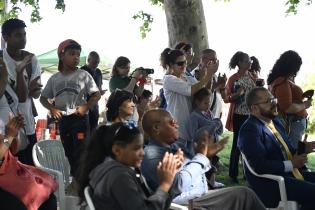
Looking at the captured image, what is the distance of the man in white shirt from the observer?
523cm

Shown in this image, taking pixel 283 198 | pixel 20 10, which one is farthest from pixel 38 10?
pixel 283 198

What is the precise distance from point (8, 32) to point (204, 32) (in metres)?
4.83

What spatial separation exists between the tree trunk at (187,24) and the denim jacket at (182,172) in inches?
217

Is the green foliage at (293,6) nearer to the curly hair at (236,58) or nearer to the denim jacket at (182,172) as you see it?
the curly hair at (236,58)

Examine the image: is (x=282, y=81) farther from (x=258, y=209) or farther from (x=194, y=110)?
(x=258, y=209)

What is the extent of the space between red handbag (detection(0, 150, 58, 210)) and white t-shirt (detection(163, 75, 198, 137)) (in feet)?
6.71

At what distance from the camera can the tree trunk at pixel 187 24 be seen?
9.48 m

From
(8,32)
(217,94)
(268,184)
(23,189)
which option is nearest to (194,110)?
(217,94)

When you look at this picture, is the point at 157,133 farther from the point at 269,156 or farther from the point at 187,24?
the point at 187,24

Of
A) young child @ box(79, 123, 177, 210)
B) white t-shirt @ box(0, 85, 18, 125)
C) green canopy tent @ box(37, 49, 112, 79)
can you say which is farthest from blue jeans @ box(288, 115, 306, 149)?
green canopy tent @ box(37, 49, 112, 79)

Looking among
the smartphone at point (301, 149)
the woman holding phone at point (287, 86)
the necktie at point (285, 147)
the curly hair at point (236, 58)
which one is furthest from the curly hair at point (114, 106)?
the curly hair at point (236, 58)

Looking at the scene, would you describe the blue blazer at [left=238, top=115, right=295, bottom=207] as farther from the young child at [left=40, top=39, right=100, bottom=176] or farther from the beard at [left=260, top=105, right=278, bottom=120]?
the young child at [left=40, top=39, right=100, bottom=176]

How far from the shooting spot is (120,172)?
3.25 metres

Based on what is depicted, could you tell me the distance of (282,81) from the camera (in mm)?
6258
